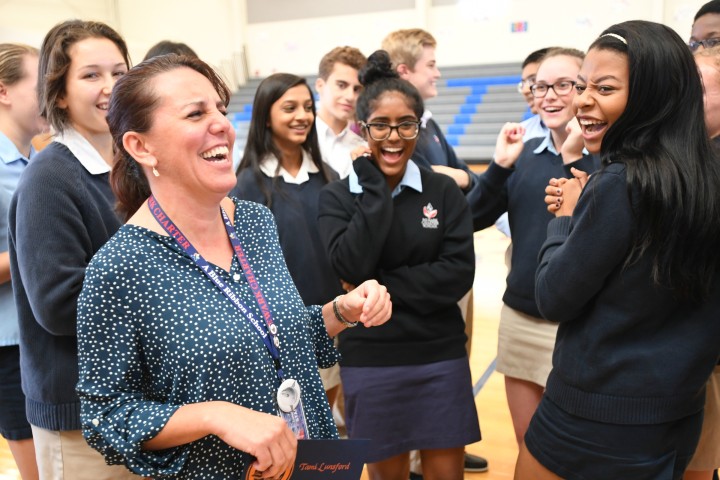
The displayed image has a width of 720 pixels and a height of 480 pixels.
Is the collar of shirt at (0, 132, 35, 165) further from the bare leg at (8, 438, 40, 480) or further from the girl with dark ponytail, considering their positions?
the girl with dark ponytail

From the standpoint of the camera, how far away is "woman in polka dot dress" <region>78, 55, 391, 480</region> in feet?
3.88

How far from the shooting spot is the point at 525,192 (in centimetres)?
243

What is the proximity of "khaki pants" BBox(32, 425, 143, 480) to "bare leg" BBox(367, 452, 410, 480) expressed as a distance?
0.95 meters

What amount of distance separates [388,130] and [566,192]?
0.76m

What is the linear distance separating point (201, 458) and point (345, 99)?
2456 millimetres

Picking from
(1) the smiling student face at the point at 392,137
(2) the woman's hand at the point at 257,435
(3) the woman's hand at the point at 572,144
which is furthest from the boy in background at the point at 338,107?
(2) the woman's hand at the point at 257,435

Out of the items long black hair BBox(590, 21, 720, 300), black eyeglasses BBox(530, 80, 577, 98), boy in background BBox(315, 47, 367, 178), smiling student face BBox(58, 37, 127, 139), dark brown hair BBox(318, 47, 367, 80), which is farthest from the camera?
dark brown hair BBox(318, 47, 367, 80)

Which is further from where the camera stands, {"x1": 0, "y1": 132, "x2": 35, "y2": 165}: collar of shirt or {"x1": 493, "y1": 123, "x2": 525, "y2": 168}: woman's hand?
{"x1": 493, "y1": 123, "x2": 525, "y2": 168}: woman's hand

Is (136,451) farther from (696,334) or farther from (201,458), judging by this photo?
(696,334)

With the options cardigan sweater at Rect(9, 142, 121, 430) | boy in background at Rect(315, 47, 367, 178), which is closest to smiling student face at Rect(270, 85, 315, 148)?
boy in background at Rect(315, 47, 367, 178)

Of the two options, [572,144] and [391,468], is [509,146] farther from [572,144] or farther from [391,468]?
[391,468]

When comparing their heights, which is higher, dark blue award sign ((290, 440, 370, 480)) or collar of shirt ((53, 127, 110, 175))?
collar of shirt ((53, 127, 110, 175))

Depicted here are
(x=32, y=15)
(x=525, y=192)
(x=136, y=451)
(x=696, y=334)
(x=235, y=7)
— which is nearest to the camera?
(x=136, y=451)

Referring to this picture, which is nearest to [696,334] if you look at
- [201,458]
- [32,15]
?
[201,458]
